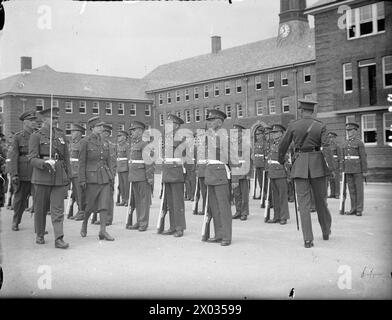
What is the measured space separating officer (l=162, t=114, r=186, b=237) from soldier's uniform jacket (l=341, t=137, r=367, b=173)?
15.8ft

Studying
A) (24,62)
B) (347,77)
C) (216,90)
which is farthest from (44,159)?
(216,90)

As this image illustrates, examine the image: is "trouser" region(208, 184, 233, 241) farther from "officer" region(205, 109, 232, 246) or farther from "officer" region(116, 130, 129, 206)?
"officer" region(116, 130, 129, 206)

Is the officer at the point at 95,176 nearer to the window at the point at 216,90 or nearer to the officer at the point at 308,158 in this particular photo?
the officer at the point at 308,158

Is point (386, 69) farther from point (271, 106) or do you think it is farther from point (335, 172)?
point (271, 106)

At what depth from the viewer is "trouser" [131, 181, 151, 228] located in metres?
9.88

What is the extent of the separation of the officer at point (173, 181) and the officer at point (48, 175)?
6.46ft

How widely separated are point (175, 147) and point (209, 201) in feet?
5.06

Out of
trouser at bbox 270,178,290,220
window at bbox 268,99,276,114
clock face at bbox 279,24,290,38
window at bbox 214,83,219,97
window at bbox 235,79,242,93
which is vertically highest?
clock face at bbox 279,24,290,38

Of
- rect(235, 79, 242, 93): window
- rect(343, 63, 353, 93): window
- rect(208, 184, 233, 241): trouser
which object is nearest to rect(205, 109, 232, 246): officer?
rect(208, 184, 233, 241): trouser

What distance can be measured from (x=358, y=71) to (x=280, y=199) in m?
15.9

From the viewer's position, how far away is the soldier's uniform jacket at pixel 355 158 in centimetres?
1170

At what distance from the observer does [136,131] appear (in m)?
10.2

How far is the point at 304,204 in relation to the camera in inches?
317

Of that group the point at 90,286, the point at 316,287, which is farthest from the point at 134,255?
the point at 316,287
